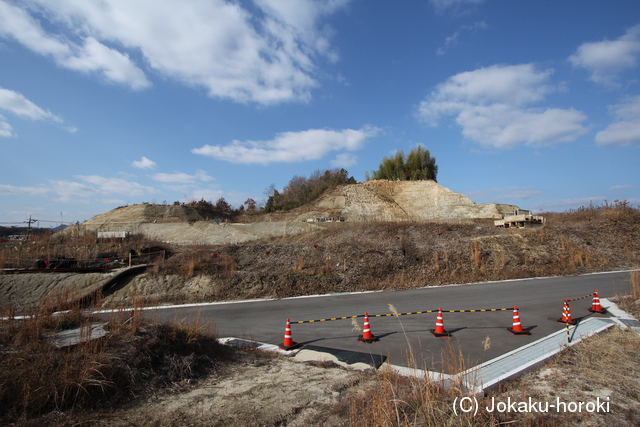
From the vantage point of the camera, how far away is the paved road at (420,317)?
24.0ft

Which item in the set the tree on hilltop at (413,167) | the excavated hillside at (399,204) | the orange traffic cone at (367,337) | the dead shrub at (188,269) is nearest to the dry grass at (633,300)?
the orange traffic cone at (367,337)

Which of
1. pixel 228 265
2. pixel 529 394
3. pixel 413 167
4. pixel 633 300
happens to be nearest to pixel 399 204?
pixel 413 167

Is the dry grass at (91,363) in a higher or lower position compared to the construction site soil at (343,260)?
lower

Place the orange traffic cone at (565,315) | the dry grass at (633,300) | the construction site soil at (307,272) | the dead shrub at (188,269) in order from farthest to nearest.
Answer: the dead shrub at (188,269) → the dry grass at (633,300) → the orange traffic cone at (565,315) → the construction site soil at (307,272)

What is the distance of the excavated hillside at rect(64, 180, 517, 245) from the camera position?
125ft

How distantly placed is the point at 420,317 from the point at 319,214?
34.2 metres

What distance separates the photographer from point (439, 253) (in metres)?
20.2

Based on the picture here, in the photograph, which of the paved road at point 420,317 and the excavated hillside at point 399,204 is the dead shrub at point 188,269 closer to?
the paved road at point 420,317

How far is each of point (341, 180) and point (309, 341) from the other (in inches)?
2046

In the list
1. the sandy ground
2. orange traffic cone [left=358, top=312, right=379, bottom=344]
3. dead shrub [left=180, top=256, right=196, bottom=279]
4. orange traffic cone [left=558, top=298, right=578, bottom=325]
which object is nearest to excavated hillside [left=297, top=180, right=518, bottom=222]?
dead shrub [left=180, top=256, right=196, bottom=279]

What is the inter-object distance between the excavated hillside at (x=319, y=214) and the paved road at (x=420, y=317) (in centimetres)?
2281

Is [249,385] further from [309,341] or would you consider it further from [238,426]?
[309,341]

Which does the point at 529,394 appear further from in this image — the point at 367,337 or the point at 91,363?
the point at 91,363

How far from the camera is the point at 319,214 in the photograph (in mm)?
44188
